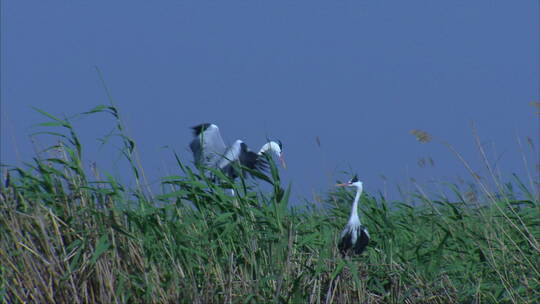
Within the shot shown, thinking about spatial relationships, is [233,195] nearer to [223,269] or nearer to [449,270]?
[223,269]

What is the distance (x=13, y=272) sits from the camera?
4.57 metres

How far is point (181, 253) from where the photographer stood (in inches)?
182

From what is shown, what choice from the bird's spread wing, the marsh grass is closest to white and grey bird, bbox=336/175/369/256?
the marsh grass

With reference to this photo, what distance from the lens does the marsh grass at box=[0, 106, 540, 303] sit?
14.5ft

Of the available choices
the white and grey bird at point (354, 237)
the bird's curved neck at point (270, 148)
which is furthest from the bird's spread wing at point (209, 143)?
the white and grey bird at point (354, 237)

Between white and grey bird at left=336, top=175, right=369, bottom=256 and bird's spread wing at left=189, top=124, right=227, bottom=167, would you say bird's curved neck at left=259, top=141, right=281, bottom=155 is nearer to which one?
bird's spread wing at left=189, top=124, right=227, bottom=167

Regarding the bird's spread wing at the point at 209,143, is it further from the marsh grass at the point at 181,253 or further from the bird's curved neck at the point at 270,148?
the marsh grass at the point at 181,253

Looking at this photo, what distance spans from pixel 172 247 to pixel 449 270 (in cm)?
227

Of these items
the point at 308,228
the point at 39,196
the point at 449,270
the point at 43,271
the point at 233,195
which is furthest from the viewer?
the point at 308,228

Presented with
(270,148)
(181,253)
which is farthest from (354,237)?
(181,253)

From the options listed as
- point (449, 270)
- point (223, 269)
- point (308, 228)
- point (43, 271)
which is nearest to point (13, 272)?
point (43, 271)

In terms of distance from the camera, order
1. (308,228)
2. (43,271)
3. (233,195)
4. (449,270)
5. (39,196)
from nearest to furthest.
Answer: (43,271) → (39,196) → (233,195) → (449,270) → (308,228)

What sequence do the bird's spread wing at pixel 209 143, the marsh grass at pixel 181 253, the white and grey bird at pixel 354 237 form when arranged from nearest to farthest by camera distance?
the marsh grass at pixel 181 253 < the white and grey bird at pixel 354 237 < the bird's spread wing at pixel 209 143

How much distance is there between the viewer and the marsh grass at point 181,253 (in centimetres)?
443
